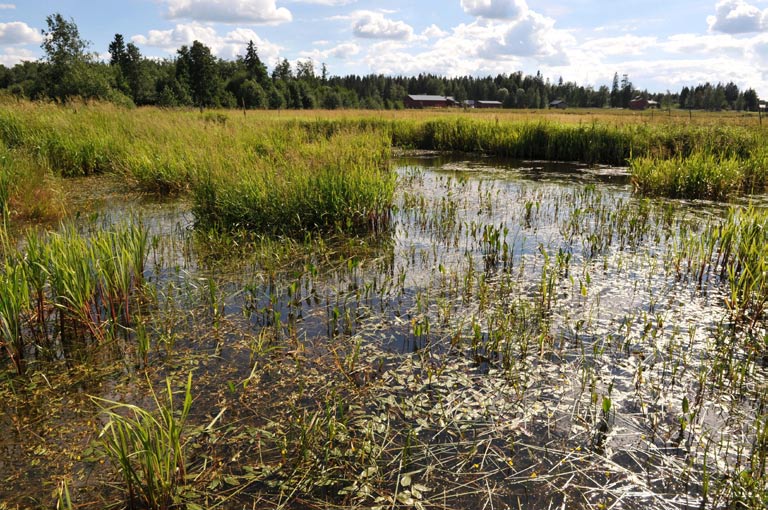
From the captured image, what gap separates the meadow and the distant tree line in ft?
44.8

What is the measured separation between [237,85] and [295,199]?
72.1 m

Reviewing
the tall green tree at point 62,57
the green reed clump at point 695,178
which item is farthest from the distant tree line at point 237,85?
the green reed clump at point 695,178

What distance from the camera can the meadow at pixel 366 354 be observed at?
2746 millimetres

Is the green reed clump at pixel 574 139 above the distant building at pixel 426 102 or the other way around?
the other way around

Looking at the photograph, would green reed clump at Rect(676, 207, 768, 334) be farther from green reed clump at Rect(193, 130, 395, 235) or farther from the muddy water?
green reed clump at Rect(193, 130, 395, 235)

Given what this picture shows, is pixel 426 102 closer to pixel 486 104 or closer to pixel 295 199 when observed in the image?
pixel 486 104

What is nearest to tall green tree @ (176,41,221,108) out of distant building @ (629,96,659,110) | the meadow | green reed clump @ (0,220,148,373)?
the meadow

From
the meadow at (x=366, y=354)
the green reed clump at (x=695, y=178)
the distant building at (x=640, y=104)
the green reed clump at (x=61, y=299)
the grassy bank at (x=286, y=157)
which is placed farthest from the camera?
the distant building at (x=640, y=104)

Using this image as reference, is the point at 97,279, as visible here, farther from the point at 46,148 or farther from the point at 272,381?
the point at 46,148

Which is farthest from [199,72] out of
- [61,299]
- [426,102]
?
[61,299]

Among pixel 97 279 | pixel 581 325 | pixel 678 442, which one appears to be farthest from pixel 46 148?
pixel 678 442

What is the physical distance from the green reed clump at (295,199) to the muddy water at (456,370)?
771 mm

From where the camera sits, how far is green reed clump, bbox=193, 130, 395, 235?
767 centimetres

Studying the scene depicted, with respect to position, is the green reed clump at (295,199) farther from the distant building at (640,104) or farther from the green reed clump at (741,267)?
the distant building at (640,104)
